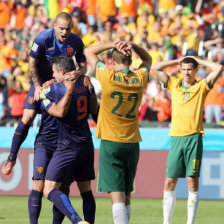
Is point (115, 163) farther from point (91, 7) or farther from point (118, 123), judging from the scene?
point (91, 7)

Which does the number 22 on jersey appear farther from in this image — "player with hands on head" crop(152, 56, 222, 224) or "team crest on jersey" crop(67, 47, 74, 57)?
"player with hands on head" crop(152, 56, 222, 224)

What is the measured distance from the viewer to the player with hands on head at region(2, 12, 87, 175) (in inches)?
294

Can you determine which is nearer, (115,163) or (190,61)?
(115,163)

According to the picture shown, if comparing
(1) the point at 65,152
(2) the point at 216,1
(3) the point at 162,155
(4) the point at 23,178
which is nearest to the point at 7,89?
(4) the point at 23,178

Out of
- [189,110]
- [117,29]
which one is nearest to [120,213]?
[189,110]

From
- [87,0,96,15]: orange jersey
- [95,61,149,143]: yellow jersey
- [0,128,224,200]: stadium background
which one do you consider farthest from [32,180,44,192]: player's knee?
[87,0,96,15]: orange jersey

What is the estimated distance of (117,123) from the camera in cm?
670

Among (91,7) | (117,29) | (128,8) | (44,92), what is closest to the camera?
(44,92)

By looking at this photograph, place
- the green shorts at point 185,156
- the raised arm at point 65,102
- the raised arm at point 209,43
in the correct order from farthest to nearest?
the raised arm at point 209,43 → the green shorts at point 185,156 → the raised arm at point 65,102

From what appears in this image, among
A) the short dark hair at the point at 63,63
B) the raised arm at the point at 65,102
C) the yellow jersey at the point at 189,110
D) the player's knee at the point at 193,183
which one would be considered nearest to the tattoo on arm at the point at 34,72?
the short dark hair at the point at 63,63

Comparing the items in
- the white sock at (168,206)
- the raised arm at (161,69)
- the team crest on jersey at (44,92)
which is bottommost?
the white sock at (168,206)

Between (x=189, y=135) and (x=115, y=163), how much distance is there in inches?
78.3

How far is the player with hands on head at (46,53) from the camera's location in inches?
294

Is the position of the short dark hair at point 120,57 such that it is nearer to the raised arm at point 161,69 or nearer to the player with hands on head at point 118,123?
the player with hands on head at point 118,123
